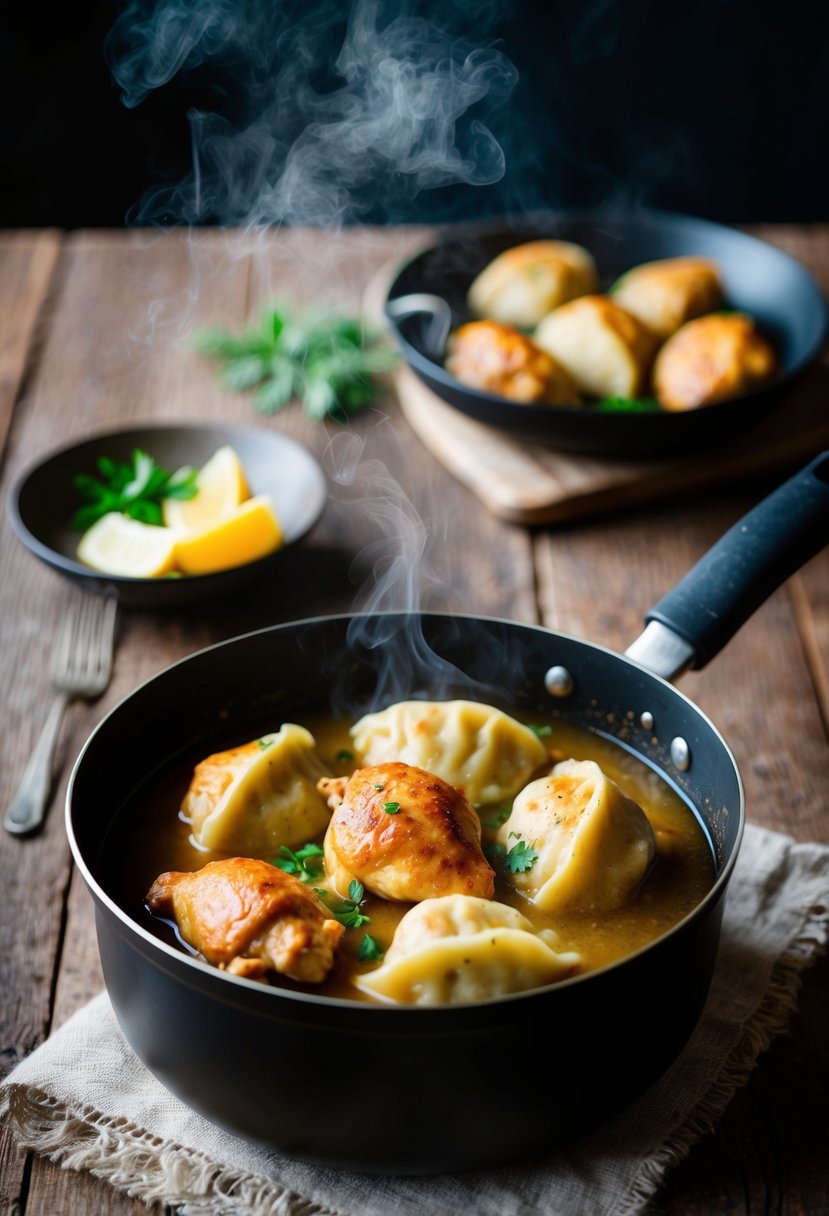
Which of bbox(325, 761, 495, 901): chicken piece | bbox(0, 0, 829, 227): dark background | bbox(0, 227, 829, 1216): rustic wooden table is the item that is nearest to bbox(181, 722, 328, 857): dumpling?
bbox(325, 761, 495, 901): chicken piece

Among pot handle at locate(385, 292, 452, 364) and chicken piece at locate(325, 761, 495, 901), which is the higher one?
chicken piece at locate(325, 761, 495, 901)

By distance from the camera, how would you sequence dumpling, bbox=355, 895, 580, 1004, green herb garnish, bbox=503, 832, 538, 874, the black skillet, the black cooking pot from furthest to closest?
the black skillet < green herb garnish, bbox=503, 832, 538, 874 < dumpling, bbox=355, 895, 580, 1004 < the black cooking pot

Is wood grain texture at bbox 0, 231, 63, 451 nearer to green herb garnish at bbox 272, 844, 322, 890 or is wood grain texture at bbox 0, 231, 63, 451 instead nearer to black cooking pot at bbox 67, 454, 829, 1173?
black cooking pot at bbox 67, 454, 829, 1173

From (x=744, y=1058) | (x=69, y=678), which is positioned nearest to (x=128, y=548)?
(x=69, y=678)

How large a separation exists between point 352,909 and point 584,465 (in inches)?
76.3

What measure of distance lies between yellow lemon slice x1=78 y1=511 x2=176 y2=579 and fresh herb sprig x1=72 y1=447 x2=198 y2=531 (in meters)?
0.04

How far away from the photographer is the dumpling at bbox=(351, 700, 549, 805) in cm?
226

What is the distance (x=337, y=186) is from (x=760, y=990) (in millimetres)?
2846

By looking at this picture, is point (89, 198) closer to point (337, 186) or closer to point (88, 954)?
point (337, 186)

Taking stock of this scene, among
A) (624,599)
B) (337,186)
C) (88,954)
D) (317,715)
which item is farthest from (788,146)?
(88,954)

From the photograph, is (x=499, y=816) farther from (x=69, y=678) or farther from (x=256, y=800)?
(x=69, y=678)

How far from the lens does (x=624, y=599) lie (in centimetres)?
325

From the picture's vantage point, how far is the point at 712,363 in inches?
142

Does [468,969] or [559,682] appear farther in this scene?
[559,682]
